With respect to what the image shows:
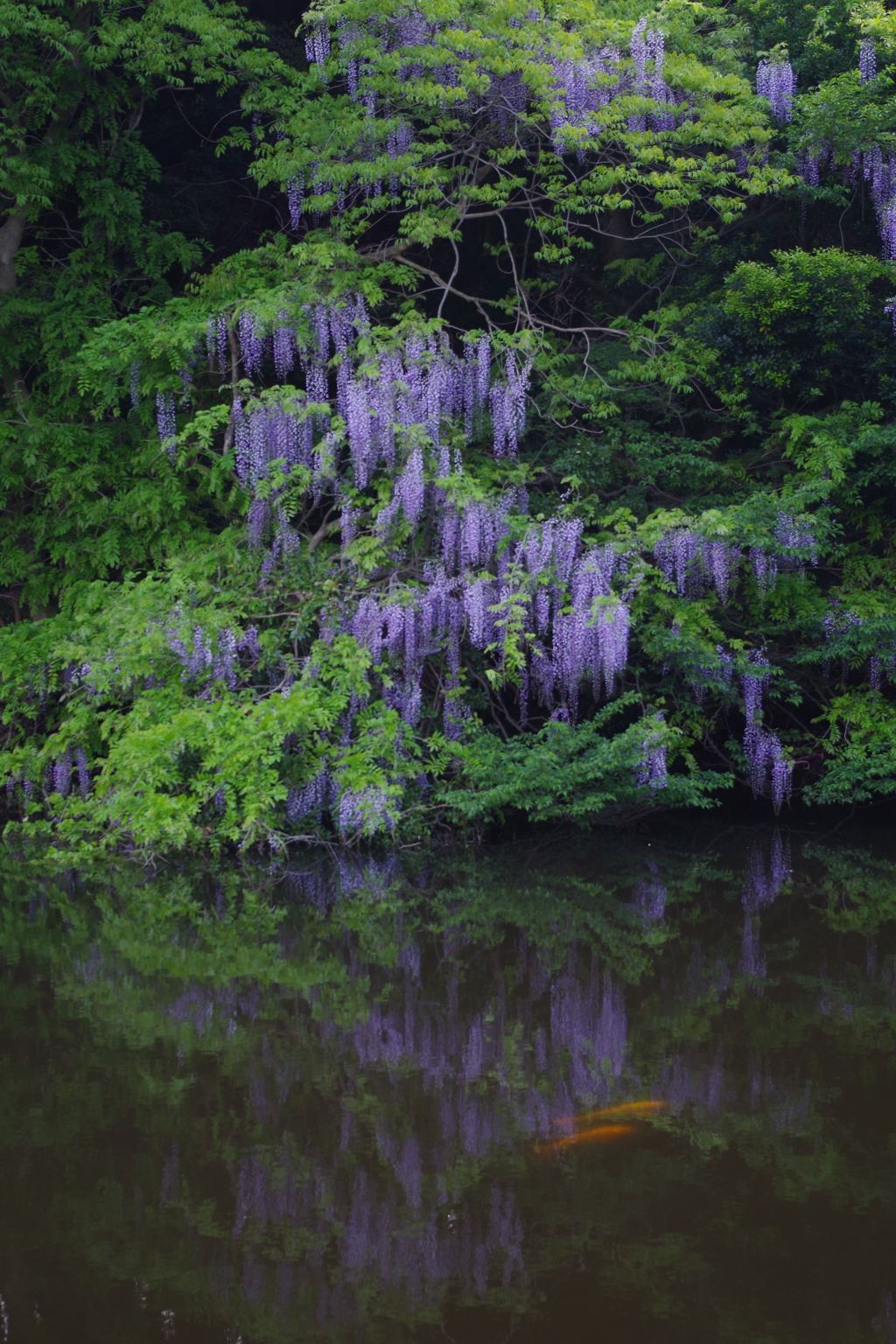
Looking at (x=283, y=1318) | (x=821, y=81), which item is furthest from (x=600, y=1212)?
(x=821, y=81)

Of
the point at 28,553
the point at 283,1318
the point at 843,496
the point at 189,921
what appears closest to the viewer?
the point at 283,1318

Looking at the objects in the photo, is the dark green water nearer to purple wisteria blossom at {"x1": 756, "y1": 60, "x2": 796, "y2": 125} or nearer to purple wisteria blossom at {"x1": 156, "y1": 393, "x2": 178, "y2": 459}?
purple wisteria blossom at {"x1": 156, "y1": 393, "x2": 178, "y2": 459}

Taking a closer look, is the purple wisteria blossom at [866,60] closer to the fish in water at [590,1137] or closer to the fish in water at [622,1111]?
the fish in water at [622,1111]

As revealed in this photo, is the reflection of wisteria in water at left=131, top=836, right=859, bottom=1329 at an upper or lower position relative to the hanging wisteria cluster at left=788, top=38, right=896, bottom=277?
lower

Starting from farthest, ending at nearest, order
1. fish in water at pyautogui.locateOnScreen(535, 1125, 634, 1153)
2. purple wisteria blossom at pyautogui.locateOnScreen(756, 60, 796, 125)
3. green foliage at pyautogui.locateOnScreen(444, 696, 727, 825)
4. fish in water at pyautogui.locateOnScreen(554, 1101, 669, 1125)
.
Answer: purple wisteria blossom at pyautogui.locateOnScreen(756, 60, 796, 125), green foliage at pyautogui.locateOnScreen(444, 696, 727, 825), fish in water at pyautogui.locateOnScreen(554, 1101, 669, 1125), fish in water at pyautogui.locateOnScreen(535, 1125, 634, 1153)

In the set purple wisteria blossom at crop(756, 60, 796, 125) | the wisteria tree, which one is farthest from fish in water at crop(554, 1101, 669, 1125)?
purple wisteria blossom at crop(756, 60, 796, 125)

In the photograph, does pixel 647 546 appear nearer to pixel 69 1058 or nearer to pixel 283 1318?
pixel 69 1058

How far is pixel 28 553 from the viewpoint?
9.75 meters

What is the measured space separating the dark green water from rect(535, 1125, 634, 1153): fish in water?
0.05 ft

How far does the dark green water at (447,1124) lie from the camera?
2.69 m

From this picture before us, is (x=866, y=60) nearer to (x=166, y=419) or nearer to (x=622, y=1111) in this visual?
(x=166, y=419)

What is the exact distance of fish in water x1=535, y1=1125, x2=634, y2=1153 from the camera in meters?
A: 3.39

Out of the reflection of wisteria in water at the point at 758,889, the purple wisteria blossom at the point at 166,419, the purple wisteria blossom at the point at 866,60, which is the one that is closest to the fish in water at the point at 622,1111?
the reflection of wisteria in water at the point at 758,889

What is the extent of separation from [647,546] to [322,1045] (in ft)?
16.4
